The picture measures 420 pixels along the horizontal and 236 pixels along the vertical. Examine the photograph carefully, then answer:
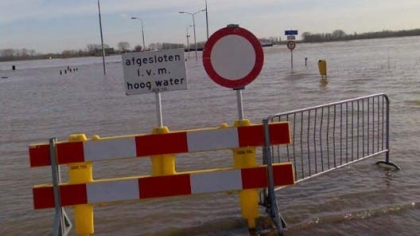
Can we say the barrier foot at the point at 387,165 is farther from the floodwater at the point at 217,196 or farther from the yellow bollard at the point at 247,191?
the yellow bollard at the point at 247,191

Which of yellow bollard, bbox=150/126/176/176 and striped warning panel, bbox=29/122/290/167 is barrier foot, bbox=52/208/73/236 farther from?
yellow bollard, bbox=150/126/176/176

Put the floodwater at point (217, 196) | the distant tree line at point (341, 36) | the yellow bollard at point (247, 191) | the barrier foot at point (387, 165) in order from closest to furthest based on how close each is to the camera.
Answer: the yellow bollard at point (247, 191) → the floodwater at point (217, 196) → the barrier foot at point (387, 165) → the distant tree line at point (341, 36)

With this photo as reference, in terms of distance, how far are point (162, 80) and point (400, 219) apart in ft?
9.46

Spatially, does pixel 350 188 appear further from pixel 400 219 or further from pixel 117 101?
pixel 117 101

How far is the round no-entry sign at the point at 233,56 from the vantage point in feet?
16.8

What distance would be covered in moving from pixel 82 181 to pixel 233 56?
1974mm

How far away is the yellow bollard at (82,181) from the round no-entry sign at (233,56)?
1490mm

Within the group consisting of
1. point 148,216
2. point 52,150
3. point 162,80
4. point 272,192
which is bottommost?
point 148,216

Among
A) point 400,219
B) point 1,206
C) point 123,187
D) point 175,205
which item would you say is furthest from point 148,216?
point 400,219

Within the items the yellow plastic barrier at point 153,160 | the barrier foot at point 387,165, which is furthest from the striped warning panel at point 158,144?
the barrier foot at point 387,165

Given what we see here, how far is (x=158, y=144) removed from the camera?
16.5ft

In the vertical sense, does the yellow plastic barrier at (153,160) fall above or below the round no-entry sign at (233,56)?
below

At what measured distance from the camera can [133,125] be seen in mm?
13898

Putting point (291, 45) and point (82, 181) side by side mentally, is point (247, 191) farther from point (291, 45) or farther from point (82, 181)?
point (291, 45)
